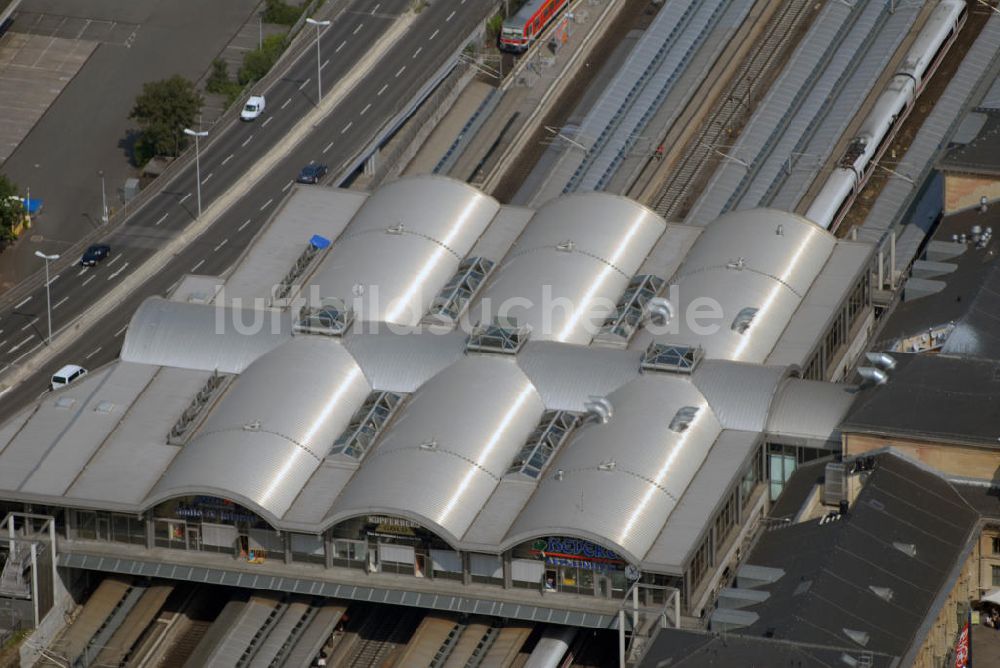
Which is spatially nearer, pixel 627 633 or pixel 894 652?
pixel 894 652

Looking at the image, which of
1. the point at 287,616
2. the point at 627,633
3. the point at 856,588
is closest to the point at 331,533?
the point at 287,616

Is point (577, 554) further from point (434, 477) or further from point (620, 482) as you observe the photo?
point (434, 477)

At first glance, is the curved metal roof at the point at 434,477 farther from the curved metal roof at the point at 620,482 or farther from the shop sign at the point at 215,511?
the shop sign at the point at 215,511

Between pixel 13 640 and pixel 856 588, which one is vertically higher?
pixel 856 588

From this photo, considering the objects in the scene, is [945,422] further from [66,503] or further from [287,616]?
[66,503]

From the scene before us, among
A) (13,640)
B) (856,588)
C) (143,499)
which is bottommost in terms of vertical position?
(13,640)

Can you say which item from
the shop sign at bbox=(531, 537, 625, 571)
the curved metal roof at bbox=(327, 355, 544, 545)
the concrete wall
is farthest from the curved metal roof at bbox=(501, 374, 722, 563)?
the concrete wall
